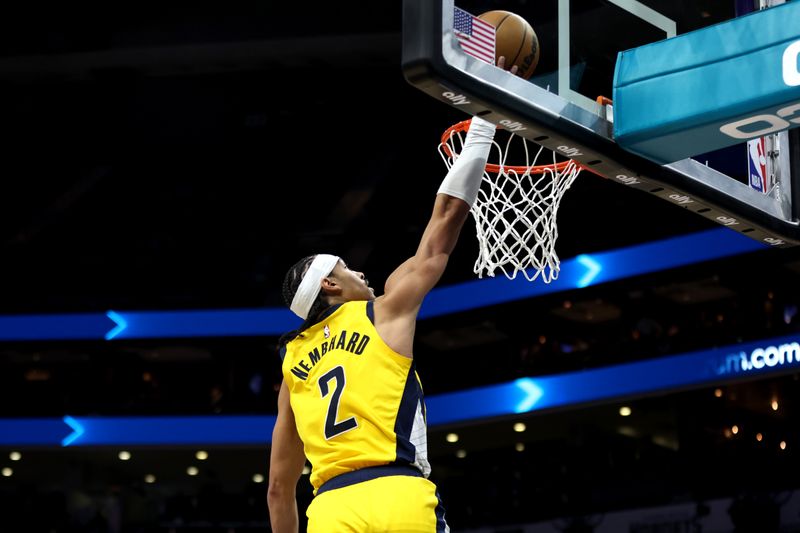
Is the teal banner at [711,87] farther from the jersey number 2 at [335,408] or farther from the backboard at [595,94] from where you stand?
the jersey number 2 at [335,408]

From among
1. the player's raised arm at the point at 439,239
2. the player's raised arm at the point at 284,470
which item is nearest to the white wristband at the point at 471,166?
the player's raised arm at the point at 439,239

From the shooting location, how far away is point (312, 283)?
12.9 feet

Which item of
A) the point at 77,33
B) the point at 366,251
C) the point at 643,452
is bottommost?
the point at 643,452

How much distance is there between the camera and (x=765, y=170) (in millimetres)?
4789

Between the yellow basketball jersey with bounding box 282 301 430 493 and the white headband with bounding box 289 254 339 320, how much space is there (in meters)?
0.21

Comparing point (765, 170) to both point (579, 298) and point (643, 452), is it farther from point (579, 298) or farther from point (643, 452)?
point (643, 452)

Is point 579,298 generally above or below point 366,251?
below

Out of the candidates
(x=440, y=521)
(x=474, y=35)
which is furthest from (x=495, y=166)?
(x=440, y=521)

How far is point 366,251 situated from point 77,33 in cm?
395

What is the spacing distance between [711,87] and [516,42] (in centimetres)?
66

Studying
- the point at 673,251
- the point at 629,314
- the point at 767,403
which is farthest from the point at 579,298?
→ the point at 767,403

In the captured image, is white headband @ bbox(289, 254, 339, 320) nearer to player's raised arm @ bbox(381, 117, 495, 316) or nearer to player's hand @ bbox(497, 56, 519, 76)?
player's raised arm @ bbox(381, 117, 495, 316)

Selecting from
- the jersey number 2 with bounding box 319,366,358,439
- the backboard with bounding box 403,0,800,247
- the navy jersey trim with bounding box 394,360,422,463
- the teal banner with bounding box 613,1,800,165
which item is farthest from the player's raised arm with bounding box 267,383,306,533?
the teal banner with bounding box 613,1,800,165

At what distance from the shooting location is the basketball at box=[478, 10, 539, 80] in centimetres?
396
